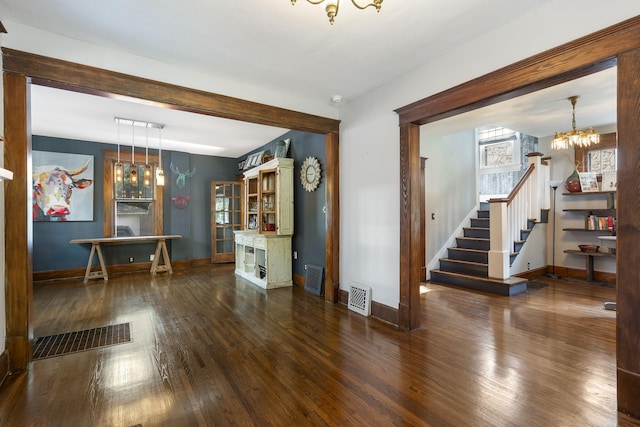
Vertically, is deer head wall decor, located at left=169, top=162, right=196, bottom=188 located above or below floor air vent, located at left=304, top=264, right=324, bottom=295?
above

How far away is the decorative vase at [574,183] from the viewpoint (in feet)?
18.0

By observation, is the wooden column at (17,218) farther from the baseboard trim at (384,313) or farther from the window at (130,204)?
the window at (130,204)

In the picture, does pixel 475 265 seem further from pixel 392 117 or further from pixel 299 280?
pixel 392 117

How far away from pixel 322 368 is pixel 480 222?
527cm

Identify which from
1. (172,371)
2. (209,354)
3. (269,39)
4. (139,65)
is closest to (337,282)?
(209,354)

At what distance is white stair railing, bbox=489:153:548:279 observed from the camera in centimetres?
487

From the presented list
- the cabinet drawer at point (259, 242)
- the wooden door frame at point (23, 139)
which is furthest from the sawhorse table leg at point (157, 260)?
the wooden door frame at point (23, 139)

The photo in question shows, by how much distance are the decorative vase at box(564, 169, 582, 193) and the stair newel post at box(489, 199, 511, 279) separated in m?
1.75

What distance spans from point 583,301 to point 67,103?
7.67 meters

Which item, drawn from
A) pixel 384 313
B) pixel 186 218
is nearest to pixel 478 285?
pixel 384 313

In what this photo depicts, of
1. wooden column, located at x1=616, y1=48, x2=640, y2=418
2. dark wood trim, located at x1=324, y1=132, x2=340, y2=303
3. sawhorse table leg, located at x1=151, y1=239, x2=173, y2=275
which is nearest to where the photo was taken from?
wooden column, located at x1=616, y1=48, x2=640, y2=418

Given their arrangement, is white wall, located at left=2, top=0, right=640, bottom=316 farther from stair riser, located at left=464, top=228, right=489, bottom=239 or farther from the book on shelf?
the book on shelf

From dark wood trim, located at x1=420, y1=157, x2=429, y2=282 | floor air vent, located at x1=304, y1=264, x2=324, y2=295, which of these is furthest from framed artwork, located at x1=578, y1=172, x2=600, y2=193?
floor air vent, located at x1=304, y1=264, x2=324, y2=295

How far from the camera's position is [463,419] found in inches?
71.4
